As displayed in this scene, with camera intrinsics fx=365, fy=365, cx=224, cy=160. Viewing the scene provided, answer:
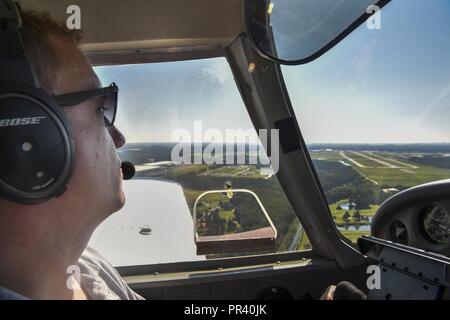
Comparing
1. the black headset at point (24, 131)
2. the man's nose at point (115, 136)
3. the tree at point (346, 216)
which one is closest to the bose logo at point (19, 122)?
the black headset at point (24, 131)

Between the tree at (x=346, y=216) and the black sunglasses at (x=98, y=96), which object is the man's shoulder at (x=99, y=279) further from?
the tree at (x=346, y=216)

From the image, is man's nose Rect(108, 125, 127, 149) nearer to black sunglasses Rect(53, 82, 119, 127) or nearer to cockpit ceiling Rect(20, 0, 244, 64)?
black sunglasses Rect(53, 82, 119, 127)

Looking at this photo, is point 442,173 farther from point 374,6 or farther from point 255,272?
point 255,272

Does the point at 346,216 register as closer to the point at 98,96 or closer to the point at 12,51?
the point at 98,96

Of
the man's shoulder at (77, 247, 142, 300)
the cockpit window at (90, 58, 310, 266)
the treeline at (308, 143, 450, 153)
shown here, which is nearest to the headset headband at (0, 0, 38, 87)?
the man's shoulder at (77, 247, 142, 300)

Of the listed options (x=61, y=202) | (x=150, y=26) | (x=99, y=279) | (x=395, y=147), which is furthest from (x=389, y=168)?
(x=61, y=202)
